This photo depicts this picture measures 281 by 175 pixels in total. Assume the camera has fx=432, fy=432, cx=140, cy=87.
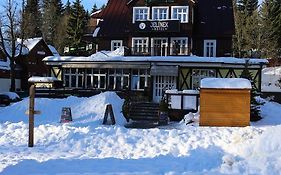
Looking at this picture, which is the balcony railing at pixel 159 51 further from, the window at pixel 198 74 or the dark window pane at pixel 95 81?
the dark window pane at pixel 95 81

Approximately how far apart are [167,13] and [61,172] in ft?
94.9

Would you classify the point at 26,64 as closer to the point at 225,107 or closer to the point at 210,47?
the point at 210,47

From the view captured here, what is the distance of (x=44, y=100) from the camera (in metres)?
25.6

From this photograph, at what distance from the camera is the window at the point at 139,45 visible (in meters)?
36.2

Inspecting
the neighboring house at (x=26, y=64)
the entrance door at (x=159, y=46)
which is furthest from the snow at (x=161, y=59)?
the neighboring house at (x=26, y=64)

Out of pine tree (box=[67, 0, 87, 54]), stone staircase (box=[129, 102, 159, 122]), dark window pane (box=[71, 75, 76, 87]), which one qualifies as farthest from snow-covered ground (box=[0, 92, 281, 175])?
pine tree (box=[67, 0, 87, 54])

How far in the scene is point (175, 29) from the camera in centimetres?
3538

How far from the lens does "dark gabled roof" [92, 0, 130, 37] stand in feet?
126

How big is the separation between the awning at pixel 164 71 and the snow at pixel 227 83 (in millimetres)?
12318

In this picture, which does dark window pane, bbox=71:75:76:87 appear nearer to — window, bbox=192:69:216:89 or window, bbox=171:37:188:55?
window, bbox=171:37:188:55

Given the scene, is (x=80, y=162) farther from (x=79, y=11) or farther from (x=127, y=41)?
(x=79, y=11)

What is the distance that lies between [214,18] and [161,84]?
8.48 metres

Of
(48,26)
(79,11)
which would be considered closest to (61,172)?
(79,11)

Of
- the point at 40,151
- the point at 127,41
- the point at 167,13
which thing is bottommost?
the point at 40,151
